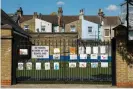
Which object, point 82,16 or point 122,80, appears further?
point 82,16

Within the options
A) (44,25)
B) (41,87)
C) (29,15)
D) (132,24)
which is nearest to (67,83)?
(41,87)

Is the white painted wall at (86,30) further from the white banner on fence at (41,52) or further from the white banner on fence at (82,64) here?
the white banner on fence at (41,52)

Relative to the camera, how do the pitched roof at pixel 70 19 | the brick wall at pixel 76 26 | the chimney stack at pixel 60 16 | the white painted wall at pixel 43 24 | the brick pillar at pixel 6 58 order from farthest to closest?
the pitched roof at pixel 70 19
the chimney stack at pixel 60 16
the brick wall at pixel 76 26
the white painted wall at pixel 43 24
the brick pillar at pixel 6 58

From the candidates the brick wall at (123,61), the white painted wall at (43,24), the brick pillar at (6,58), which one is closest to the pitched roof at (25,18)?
the white painted wall at (43,24)

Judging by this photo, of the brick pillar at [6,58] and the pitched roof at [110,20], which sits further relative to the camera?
the pitched roof at [110,20]

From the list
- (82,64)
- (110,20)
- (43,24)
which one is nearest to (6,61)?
(82,64)

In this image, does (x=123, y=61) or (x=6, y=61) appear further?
(x=6, y=61)

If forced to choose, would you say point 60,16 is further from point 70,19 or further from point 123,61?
point 123,61

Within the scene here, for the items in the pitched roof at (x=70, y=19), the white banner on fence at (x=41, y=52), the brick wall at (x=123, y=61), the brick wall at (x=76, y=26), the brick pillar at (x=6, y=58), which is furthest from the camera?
the pitched roof at (x=70, y=19)

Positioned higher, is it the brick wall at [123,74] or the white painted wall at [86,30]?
the white painted wall at [86,30]

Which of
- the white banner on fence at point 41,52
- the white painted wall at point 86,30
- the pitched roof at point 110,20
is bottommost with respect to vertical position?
the white banner on fence at point 41,52

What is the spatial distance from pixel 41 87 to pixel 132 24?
5.00m

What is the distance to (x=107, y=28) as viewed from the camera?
7438 cm

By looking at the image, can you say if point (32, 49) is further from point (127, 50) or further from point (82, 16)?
point (82, 16)
